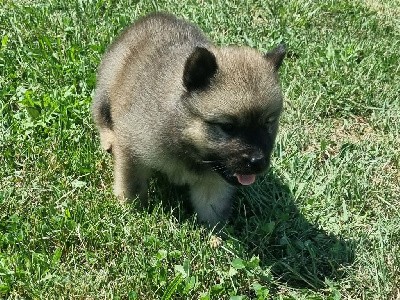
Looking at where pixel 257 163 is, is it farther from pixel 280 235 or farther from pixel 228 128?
pixel 280 235

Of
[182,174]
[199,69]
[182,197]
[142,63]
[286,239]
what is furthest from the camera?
[182,197]

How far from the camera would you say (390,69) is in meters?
6.32

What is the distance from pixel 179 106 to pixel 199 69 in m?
0.28

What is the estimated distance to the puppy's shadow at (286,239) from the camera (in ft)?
14.2

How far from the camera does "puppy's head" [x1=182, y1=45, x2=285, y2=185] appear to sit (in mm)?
3820

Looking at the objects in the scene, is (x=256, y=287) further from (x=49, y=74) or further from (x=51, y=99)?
(x=49, y=74)

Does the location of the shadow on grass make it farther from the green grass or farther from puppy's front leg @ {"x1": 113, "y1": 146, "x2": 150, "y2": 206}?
puppy's front leg @ {"x1": 113, "y1": 146, "x2": 150, "y2": 206}

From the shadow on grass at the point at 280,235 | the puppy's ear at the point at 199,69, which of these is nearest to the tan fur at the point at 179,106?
the puppy's ear at the point at 199,69

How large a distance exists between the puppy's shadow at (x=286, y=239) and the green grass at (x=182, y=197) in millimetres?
11

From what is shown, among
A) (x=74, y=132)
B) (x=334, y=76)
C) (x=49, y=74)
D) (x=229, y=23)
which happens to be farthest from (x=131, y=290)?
(x=229, y=23)

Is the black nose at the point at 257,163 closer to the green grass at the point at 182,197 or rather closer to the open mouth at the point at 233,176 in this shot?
the open mouth at the point at 233,176

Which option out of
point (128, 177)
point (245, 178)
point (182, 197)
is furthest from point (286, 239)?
point (128, 177)

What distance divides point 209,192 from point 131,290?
3.26 feet

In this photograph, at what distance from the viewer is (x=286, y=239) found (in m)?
4.50
